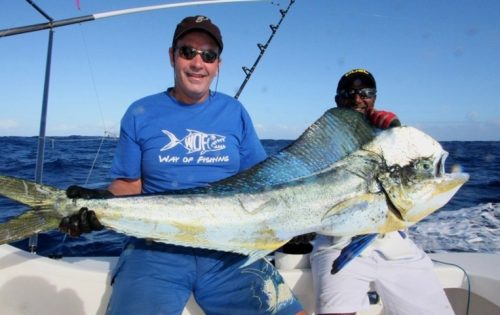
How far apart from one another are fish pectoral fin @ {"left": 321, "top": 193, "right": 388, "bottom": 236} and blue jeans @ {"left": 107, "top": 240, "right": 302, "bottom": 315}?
659 mm

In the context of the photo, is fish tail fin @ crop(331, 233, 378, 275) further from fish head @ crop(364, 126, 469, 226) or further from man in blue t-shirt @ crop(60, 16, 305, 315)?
man in blue t-shirt @ crop(60, 16, 305, 315)

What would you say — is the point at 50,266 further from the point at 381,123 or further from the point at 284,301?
the point at 381,123

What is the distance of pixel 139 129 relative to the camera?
8.09ft

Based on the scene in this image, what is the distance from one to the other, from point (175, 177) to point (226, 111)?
0.57m

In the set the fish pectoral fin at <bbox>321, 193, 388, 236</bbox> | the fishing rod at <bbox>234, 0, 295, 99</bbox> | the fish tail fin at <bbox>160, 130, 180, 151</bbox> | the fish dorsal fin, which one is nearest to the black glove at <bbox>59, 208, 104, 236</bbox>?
the fish dorsal fin

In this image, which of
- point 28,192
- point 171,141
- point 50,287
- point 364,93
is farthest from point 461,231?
point 28,192

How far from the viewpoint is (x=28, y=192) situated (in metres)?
1.80

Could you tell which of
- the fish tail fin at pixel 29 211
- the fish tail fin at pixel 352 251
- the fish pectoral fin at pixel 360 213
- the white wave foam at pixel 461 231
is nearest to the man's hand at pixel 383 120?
the fish pectoral fin at pixel 360 213

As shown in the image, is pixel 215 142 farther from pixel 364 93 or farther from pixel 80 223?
pixel 364 93

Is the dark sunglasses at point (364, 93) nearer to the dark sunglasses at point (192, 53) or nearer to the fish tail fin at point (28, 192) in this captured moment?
the dark sunglasses at point (192, 53)

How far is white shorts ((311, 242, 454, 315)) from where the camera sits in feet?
7.88

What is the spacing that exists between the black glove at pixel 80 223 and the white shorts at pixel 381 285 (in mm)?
1413

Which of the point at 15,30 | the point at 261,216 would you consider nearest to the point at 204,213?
the point at 261,216

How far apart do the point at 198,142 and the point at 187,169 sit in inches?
7.0
